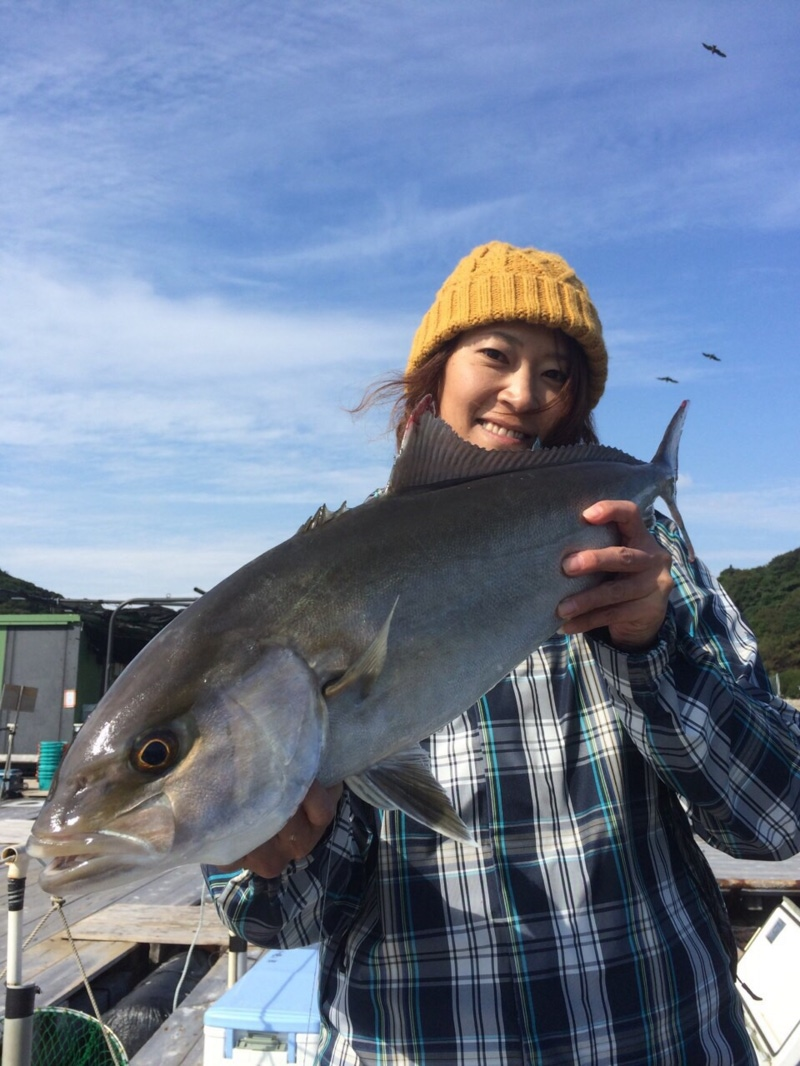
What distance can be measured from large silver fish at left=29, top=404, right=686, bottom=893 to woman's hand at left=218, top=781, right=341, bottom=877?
7 centimetres

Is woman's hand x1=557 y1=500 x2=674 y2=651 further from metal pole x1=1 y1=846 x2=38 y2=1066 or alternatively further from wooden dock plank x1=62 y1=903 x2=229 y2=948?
wooden dock plank x1=62 y1=903 x2=229 y2=948

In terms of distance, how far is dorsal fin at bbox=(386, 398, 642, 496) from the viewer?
7.36 ft

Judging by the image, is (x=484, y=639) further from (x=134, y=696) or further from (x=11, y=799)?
(x=11, y=799)

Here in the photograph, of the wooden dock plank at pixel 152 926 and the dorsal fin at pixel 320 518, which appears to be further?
the wooden dock plank at pixel 152 926

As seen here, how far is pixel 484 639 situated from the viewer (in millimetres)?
2064

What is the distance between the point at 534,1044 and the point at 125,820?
45.3 inches

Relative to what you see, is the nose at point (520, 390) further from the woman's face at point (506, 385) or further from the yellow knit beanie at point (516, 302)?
the yellow knit beanie at point (516, 302)

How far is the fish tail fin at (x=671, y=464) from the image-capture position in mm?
2719

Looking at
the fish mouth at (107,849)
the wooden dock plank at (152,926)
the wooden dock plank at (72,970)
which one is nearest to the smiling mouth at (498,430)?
the fish mouth at (107,849)

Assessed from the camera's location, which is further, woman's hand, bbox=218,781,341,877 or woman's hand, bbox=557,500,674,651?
woman's hand, bbox=557,500,674,651

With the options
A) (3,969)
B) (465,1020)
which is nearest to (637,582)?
(465,1020)

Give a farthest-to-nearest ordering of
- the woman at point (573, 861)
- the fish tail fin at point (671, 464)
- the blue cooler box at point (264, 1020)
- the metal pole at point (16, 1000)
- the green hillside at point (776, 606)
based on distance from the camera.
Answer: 1. the green hillside at point (776, 606)
2. the metal pole at point (16, 1000)
3. the blue cooler box at point (264, 1020)
4. the fish tail fin at point (671, 464)
5. the woman at point (573, 861)

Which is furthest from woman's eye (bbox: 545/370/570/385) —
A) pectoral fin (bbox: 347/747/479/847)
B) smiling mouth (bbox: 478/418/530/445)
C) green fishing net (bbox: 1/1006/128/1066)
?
green fishing net (bbox: 1/1006/128/1066)

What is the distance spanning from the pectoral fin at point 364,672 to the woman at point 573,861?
25 cm
